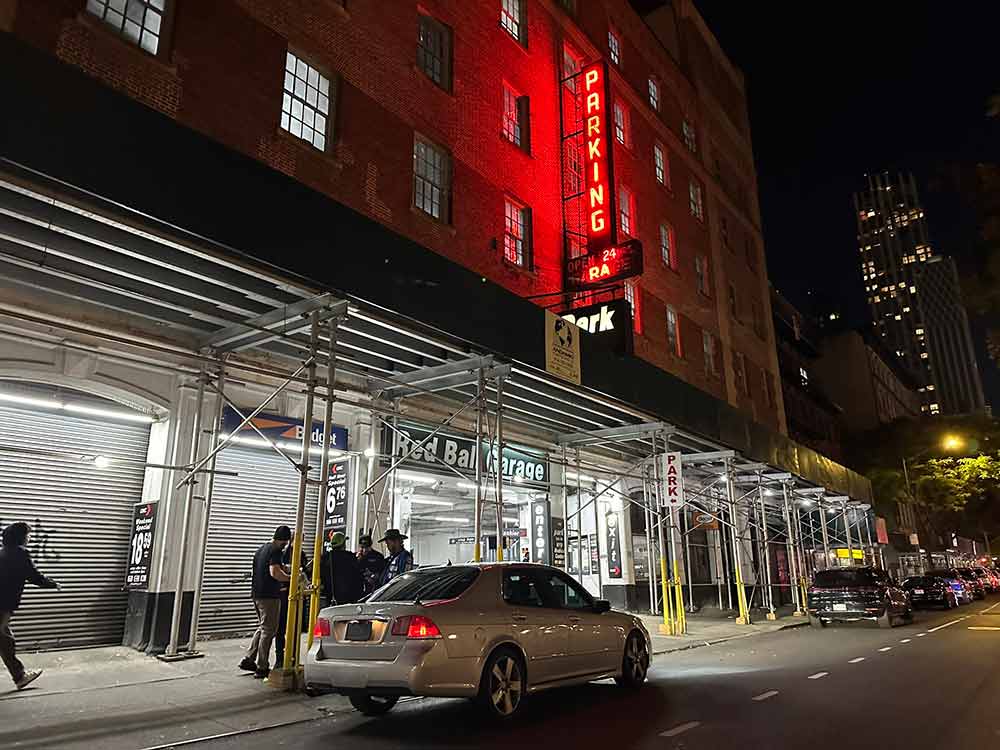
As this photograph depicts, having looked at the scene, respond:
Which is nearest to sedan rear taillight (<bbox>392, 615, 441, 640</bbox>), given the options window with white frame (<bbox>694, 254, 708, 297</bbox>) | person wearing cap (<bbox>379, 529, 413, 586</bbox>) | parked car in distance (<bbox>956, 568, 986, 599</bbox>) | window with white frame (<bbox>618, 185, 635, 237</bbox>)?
person wearing cap (<bbox>379, 529, 413, 586</bbox>)

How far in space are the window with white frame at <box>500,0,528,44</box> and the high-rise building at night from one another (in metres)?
188

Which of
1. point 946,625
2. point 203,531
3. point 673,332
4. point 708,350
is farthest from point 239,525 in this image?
point 946,625

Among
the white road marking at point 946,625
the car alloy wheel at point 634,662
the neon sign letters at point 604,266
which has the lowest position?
the white road marking at point 946,625

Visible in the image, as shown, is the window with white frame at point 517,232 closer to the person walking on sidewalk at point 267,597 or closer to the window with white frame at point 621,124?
the window with white frame at point 621,124

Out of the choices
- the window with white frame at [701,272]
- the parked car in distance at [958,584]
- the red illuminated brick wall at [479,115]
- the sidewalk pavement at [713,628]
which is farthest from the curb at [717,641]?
the parked car in distance at [958,584]

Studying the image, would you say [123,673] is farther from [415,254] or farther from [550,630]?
[415,254]

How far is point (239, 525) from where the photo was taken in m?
12.6

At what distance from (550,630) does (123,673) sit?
549 cm

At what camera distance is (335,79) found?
1335 cm

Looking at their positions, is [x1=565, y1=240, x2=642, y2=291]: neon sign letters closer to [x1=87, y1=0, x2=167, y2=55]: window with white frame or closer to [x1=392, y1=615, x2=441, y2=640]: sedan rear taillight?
[x1=87, y1=0, x2=167, y2=55]: window with white frame

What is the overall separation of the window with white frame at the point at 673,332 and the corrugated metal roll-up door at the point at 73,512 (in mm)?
16698

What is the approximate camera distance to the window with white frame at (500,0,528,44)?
62.6ft

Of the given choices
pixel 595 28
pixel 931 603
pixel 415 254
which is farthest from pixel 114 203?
pixel 931 603

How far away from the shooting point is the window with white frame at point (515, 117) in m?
18.4
